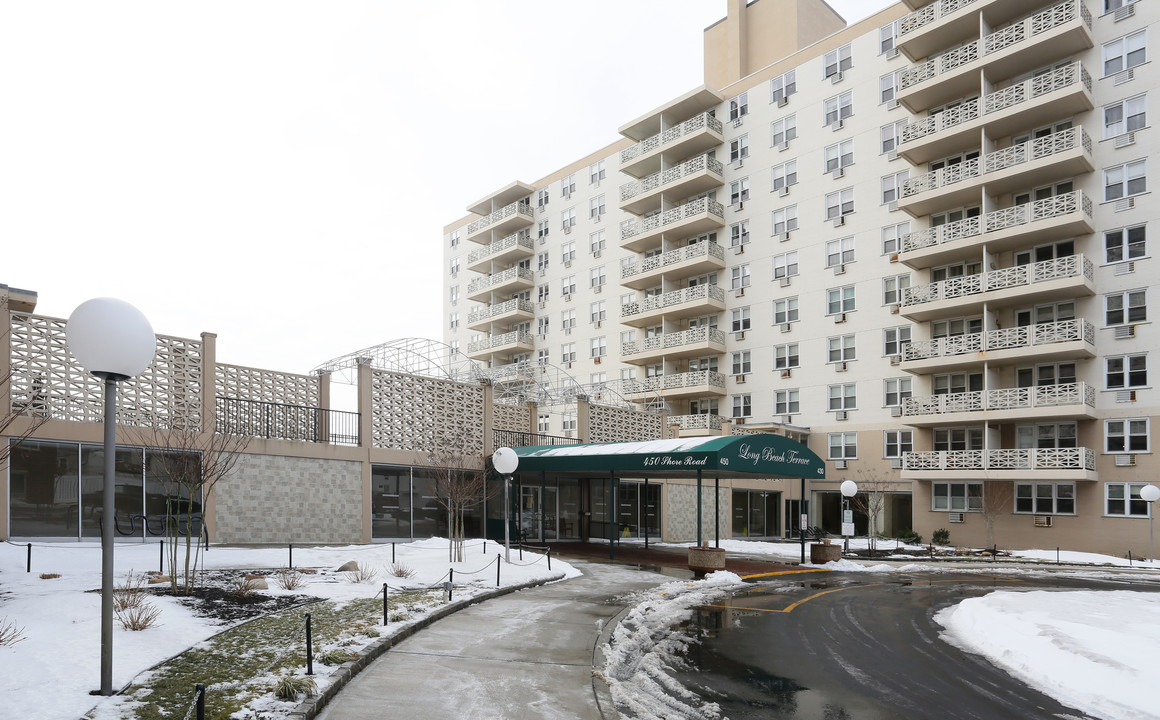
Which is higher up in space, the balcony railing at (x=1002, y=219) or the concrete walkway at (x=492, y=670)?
the balcony railing at (x=1002, y=219)

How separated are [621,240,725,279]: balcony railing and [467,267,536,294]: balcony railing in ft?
46.2

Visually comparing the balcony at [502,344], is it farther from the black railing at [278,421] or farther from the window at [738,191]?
the black railing at [278,421]

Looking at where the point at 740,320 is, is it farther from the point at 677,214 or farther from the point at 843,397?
the point at 843,397

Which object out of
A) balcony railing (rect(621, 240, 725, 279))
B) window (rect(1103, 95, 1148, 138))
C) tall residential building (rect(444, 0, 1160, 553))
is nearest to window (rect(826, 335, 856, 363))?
tall residential building (rect(444, 0, 1160, 553))

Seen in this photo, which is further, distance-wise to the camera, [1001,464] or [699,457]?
[1001,464]

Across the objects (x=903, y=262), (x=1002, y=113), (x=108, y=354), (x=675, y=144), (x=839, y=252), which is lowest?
(x=108, y=354)

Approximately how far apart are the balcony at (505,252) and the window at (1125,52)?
4261 centimetres

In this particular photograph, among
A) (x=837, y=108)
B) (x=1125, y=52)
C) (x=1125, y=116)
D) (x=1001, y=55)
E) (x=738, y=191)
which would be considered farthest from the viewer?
(x=738, y=191)

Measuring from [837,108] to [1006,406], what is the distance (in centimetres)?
2086

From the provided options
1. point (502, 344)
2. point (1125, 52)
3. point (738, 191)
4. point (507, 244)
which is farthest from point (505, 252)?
point (1125, 52)

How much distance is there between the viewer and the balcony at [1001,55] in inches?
1407

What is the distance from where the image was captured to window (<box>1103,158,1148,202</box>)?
34.8 m

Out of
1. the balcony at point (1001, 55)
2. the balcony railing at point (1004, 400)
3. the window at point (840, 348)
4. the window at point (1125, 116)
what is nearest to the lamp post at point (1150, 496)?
the balcony railing at point (1004, 400)

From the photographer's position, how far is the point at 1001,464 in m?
36.2
